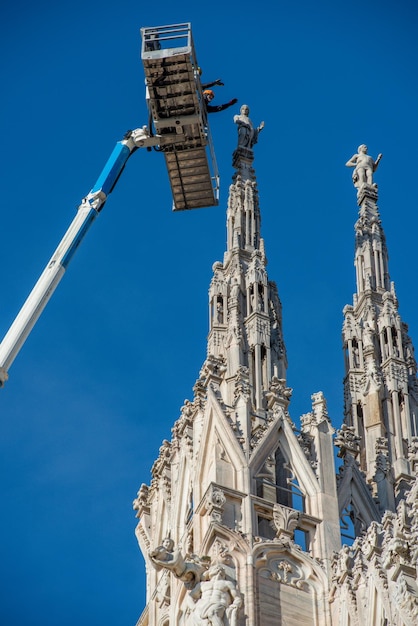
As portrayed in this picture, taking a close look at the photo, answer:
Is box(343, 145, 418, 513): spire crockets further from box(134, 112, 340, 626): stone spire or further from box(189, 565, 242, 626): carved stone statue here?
box(189, 565, 242, 626): carved stone statue

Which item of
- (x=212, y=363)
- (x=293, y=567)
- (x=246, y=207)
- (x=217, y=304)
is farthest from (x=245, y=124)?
(x=293, y=567)

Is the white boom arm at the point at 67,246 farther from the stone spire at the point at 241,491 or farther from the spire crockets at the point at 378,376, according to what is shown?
the spire crockets at the point at 378,376

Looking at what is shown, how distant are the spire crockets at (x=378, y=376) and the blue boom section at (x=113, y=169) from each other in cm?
837

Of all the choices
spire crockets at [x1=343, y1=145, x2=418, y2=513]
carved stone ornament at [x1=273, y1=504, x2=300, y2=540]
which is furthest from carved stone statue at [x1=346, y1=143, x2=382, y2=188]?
carved stone ornament at [x1=273, y1=504, x2=300, y2=540]

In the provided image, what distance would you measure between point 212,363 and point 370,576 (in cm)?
973

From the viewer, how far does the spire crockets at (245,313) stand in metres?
49.2

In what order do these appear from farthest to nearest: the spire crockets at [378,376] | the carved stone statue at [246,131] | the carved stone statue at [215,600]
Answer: the carved stone statue at [246,131] < the spire crockets at [378,376] < the carved stone statue at [215,600]

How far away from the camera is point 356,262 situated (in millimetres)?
58781

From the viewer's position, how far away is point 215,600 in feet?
135

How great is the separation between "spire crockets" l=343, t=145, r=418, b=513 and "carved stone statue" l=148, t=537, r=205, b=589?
7704 mm

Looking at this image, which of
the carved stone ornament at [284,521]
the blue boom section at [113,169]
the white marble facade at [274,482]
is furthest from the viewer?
the blue boom section at [113,169]

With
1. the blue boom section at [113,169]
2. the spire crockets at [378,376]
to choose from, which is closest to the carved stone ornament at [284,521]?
the spire crockets at [378,376]

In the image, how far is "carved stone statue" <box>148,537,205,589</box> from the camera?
41781 mm

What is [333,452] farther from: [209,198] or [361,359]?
[209,198]
